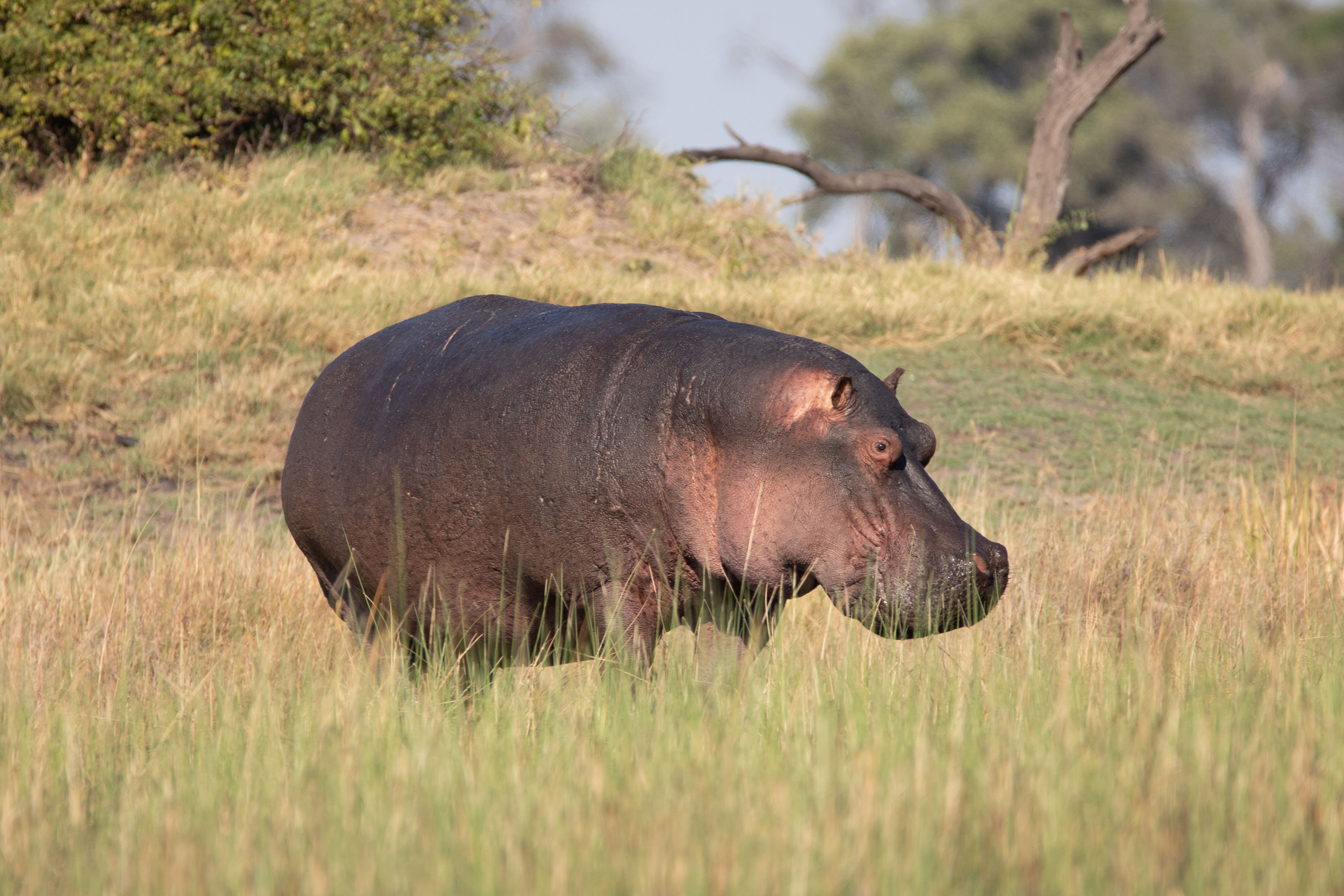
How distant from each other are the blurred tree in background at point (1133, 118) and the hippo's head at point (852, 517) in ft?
80.9

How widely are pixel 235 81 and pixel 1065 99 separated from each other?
945cm

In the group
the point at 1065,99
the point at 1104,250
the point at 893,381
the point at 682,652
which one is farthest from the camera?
the point at 1065,99

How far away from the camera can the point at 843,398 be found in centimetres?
257

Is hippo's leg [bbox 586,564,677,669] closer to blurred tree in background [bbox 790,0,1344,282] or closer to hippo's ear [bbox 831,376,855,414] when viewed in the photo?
hippo's ear [bbox 831,376,855,414]

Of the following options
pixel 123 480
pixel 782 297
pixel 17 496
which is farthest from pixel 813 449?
pixel 782 297

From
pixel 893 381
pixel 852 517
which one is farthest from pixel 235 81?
pixel 852 517

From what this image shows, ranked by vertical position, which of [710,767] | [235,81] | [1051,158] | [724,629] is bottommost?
[710,767]

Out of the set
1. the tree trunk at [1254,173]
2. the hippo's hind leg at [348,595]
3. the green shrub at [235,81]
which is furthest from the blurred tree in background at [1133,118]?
the hippo's hind leg at [348,595]

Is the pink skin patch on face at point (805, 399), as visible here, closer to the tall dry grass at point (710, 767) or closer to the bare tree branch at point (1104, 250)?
the tall dry grass at point (710, 767)

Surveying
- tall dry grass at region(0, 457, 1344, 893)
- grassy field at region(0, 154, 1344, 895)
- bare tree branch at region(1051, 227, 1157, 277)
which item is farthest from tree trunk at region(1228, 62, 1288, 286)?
tall dry grass at region(0, 457, 1344, 893)

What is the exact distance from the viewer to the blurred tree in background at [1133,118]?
89.8ft

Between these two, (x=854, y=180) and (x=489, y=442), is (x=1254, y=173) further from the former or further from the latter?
(x=489, y=442)

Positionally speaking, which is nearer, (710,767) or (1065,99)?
(710,767)

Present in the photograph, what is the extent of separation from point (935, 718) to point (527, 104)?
11892mm
